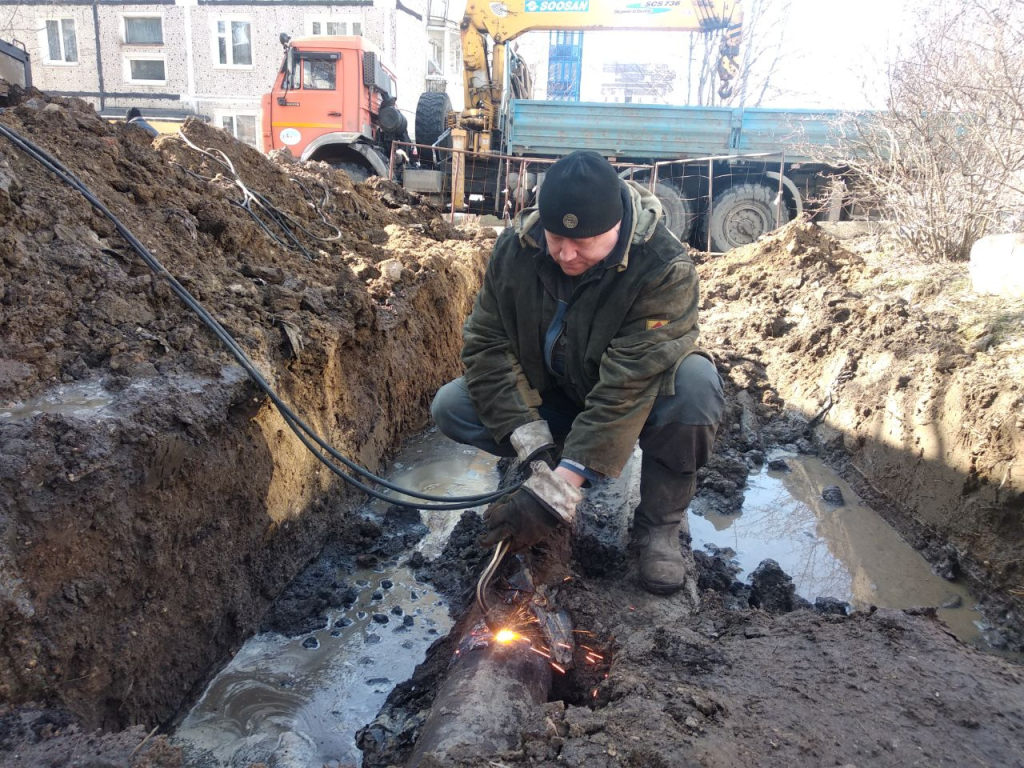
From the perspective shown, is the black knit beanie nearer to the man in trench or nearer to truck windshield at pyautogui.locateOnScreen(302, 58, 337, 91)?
the man in trench

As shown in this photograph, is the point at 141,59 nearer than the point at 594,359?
No

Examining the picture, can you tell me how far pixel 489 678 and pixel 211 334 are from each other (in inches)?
75.4

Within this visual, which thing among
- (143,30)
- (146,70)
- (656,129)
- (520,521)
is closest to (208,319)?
(520,521)

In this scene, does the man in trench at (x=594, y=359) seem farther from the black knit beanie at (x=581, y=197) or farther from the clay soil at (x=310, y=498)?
the clay soil at (x=310, y=498)

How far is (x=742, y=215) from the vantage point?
37.1 feet

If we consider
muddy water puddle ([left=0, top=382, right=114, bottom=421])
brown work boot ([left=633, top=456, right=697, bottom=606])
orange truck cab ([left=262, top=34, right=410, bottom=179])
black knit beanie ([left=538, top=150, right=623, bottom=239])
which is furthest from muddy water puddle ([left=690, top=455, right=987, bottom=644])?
orange truck cab ([left=262, top=34, right=410, bottom=179])

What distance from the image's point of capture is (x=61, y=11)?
23875mm

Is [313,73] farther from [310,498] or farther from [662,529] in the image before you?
[662,529]

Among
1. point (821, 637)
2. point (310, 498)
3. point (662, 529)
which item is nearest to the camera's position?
point (821, 637)

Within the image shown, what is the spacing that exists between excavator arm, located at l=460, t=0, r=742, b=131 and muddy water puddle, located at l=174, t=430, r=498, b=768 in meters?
11.0

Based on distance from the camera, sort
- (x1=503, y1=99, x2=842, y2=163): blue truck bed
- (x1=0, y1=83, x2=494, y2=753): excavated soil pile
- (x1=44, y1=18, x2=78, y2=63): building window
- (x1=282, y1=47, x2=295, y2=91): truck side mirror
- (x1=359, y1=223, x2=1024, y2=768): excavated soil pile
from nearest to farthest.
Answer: (x1=359, y1=223, x2=1024, y2=768): excavated soil pile → (x1=0, y1=83, x2=494, y2=753): excavated soil pile → (x1=282, y1=47, x2=295, y2=91): truck side mirror → (x1=503, y1=99, x2=842, y2=163): blue truck bed → (x1=44, y1=18, x2=78, y2=63): building window

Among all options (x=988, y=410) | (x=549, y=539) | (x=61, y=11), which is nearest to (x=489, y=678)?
(x=549, y=539)

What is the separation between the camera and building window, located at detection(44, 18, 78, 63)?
78.9 ft

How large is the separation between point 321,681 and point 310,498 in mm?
1054
